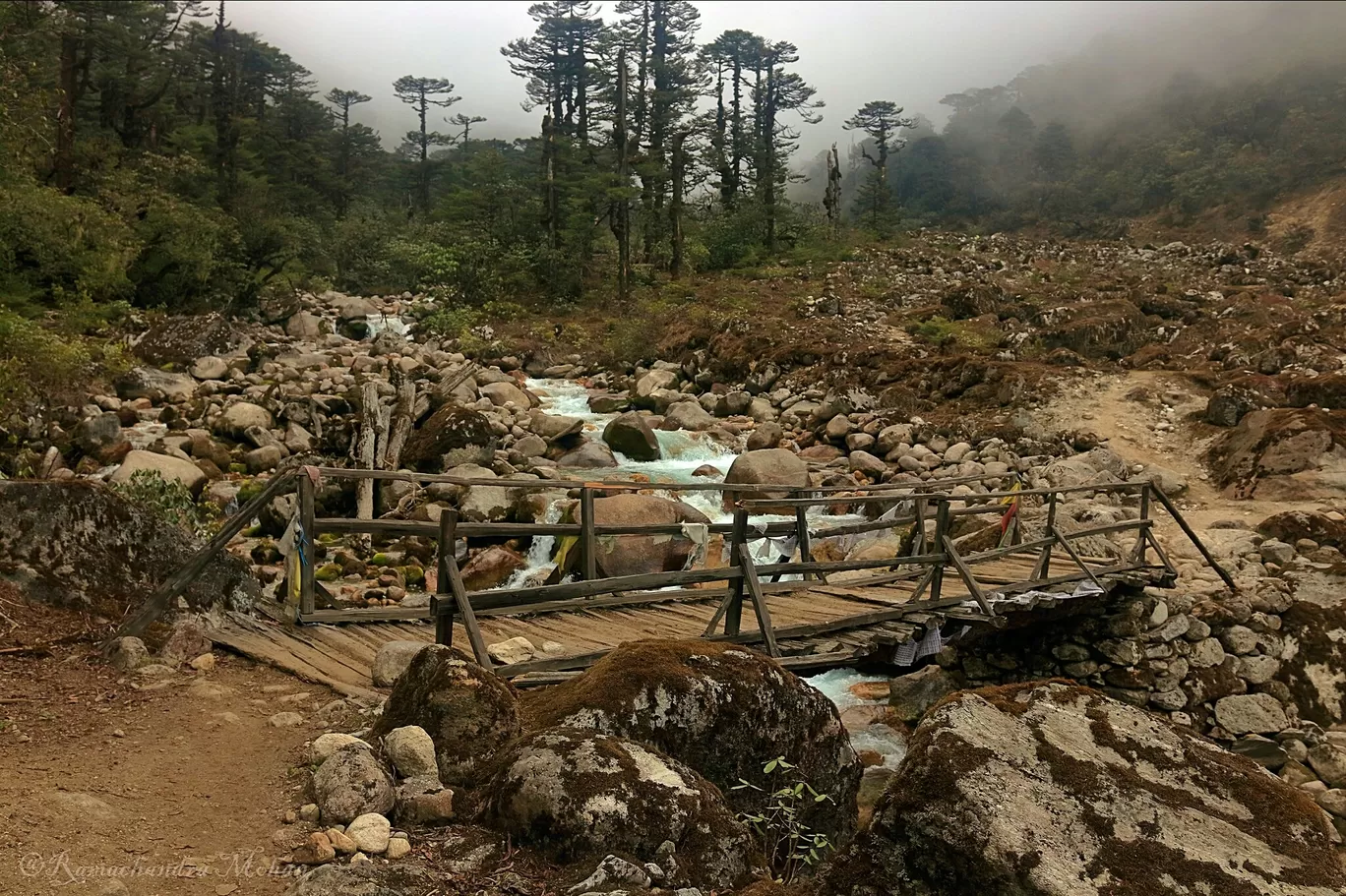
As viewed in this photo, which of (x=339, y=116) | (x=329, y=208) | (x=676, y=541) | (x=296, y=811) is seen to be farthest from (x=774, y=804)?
(x=339, y=116)

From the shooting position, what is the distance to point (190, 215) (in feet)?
74.5

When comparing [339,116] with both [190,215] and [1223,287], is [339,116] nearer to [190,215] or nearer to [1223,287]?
[190,215]

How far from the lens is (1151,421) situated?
17.2 meters

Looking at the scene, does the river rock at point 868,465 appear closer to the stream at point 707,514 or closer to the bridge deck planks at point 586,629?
the stream at point 707,514

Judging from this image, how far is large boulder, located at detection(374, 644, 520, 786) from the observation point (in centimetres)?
404

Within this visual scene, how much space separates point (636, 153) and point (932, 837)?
113 feet

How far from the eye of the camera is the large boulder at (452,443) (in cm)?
1448

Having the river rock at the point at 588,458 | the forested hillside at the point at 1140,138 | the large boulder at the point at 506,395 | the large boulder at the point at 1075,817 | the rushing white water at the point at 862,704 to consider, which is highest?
the forested hillside at the point at 1140,138

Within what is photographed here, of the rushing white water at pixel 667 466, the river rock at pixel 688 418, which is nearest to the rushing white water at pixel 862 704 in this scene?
the rushing white water at pixel 667 466

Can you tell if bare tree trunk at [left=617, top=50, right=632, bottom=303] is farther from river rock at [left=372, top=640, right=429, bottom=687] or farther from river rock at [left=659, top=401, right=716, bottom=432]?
river rock at [left=372, top=640, right=429, bottom=687]

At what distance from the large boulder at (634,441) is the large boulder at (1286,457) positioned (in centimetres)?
1068

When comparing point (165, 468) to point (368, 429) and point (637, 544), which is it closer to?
point (368, 429)

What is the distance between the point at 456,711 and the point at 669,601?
3371mm

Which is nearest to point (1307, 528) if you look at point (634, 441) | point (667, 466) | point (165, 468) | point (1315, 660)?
point (1315, 660)
